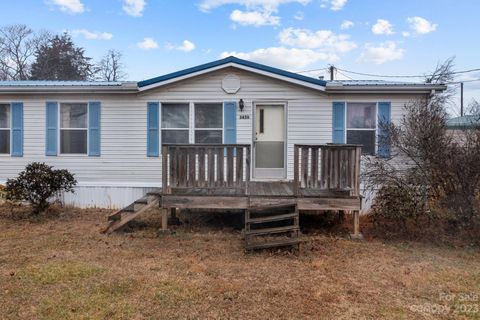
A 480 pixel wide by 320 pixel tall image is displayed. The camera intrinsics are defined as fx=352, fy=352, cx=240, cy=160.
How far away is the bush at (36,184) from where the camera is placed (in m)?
7.07

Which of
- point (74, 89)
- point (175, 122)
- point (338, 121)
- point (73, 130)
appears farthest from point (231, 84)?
point (73, 130)

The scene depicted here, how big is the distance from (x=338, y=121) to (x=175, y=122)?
3812 millimetres

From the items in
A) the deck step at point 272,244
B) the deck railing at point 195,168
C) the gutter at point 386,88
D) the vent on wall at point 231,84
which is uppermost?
the vent on wall at point 231,84

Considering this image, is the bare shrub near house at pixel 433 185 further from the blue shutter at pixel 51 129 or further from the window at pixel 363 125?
the blue shutter at pixel 51 129

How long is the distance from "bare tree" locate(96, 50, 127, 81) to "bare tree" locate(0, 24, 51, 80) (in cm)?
577

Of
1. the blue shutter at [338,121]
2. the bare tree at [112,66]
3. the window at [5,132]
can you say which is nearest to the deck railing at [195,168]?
the blue shutter at [338,121]

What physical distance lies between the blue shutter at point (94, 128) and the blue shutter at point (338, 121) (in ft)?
18.2

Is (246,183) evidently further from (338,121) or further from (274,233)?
(338,121)

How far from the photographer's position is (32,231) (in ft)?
20.8

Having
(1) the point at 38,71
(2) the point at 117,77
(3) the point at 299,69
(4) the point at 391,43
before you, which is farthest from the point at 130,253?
(2) the point at 117,77

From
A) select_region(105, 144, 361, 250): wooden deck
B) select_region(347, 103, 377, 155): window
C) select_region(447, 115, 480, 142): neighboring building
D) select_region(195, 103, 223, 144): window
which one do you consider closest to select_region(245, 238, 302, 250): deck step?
select_region(105, 144, 361, 250): wooden deck

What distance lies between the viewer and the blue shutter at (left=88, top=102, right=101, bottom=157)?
840 cm

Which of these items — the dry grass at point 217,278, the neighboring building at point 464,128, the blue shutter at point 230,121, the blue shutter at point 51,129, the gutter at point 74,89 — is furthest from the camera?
the blue shutter at point 51,129

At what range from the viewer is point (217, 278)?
4160 millimetres
